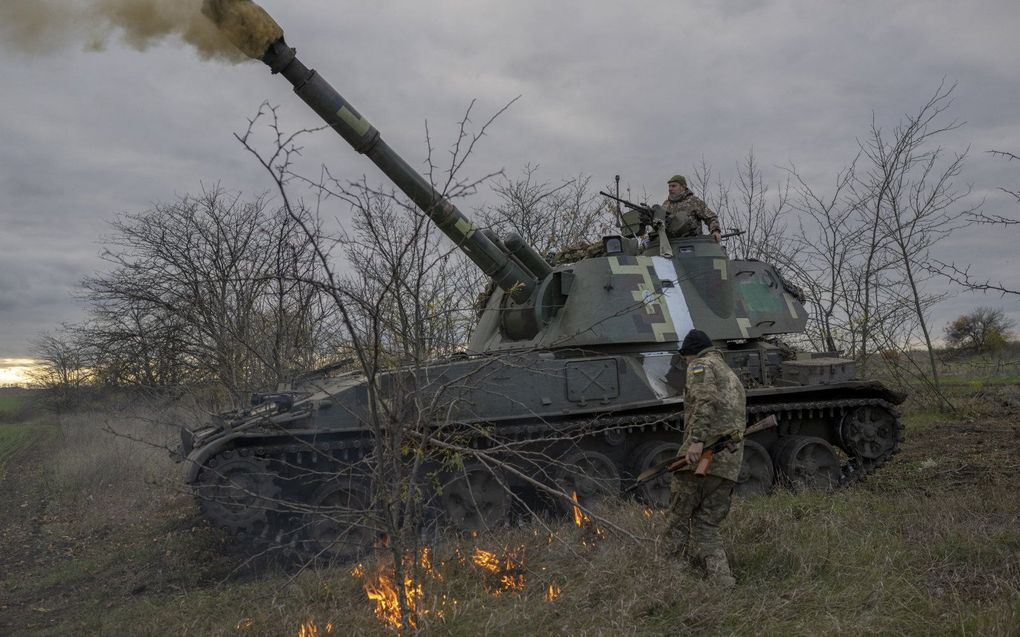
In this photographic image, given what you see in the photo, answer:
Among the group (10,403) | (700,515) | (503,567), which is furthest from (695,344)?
(10,403)

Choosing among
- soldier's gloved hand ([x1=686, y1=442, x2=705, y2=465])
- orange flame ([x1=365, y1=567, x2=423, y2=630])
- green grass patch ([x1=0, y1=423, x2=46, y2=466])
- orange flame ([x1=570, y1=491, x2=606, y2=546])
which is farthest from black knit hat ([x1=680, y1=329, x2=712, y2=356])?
green grass patch ([x1=0, y1=423, x2=46, y2=466])

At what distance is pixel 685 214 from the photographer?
9.41 meters

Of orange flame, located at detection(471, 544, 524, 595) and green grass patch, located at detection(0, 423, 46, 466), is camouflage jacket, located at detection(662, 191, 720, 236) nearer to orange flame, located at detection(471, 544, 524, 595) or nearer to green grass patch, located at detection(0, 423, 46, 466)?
orange flame, located at detection(471, 544, 524, 595)

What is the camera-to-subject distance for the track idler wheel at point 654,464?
810 centimetres

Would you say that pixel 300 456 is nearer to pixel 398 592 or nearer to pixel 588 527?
pixel 588 527

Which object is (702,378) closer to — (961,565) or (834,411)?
(961,565)

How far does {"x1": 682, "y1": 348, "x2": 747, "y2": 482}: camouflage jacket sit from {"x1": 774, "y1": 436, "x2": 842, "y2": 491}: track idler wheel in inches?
145

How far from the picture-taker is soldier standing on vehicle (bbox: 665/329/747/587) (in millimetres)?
5203

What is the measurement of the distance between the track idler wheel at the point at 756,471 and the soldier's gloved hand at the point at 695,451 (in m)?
3.66

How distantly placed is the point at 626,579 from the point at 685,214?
5623 mm

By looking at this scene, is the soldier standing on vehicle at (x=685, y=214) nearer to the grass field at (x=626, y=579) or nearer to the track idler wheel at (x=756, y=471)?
the track idler wheel at (x=756, y=471)

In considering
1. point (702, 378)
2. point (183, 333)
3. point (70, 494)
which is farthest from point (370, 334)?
point (183, 333)

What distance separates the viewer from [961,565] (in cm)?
515

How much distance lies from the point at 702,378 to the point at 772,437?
4.12m
